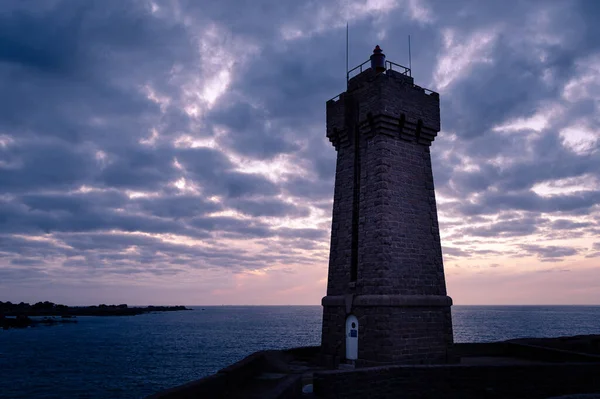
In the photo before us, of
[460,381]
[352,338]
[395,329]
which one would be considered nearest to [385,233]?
[395,329]

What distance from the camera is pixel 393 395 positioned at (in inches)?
584

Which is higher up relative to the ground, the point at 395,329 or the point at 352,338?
the point at 395,329

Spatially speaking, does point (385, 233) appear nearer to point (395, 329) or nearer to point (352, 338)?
point (395, 329)

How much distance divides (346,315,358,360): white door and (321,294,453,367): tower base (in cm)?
19

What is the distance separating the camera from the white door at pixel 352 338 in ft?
58.0

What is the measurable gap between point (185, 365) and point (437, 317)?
3429cm

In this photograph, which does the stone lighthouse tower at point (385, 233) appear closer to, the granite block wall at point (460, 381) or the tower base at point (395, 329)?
the tower base at point (395, 329)

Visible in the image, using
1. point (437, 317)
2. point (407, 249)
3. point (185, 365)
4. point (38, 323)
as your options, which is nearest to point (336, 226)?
point (407, 249)

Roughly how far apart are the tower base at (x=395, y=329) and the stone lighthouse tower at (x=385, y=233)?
1.4 inches

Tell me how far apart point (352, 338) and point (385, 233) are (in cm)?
431

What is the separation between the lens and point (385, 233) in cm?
1734

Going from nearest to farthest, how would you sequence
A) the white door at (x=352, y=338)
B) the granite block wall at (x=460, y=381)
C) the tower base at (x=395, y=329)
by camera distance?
the granite block wall at (x=460, y=381) → the tower base at (x=395, y=329) → the white door at (x=352, y=338)

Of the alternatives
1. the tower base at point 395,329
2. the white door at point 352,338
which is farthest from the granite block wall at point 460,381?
the white door at point 352,338

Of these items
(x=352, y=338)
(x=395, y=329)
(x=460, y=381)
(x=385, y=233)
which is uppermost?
(x=385, y=233)
